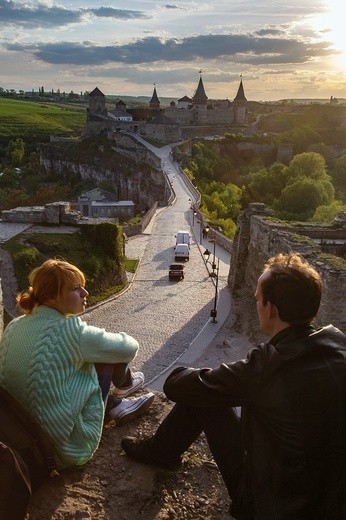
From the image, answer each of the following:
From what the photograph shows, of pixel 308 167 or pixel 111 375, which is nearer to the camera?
pixel 111 375

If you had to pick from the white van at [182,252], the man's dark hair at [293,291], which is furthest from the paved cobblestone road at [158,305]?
the man's dark hair at [293,291]

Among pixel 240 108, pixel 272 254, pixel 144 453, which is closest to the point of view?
pixel 144 453

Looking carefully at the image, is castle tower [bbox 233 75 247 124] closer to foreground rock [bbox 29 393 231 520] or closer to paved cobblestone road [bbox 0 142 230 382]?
paved cobblestone road [bbox 0 142 230 382]

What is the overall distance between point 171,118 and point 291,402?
9276 centimetres

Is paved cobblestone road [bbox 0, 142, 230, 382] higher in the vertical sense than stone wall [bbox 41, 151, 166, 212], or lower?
higher

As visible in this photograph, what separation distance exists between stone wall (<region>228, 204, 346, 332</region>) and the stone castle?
63.3 meters

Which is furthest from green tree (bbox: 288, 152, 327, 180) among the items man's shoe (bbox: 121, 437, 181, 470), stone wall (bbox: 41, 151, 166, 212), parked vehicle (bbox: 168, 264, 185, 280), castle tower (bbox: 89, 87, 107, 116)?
man's shoe (bbox: 121, 437, 181, 470)

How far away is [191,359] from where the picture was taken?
17.0m

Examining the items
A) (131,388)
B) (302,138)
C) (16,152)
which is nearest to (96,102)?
(16,152)

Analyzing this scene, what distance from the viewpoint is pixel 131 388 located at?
546 cm

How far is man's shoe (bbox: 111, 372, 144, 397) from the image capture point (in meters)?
5.36

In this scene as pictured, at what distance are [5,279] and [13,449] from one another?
15.9 meters

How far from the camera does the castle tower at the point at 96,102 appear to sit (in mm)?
95688

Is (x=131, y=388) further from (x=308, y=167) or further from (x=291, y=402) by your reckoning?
(x=308, y=167)
